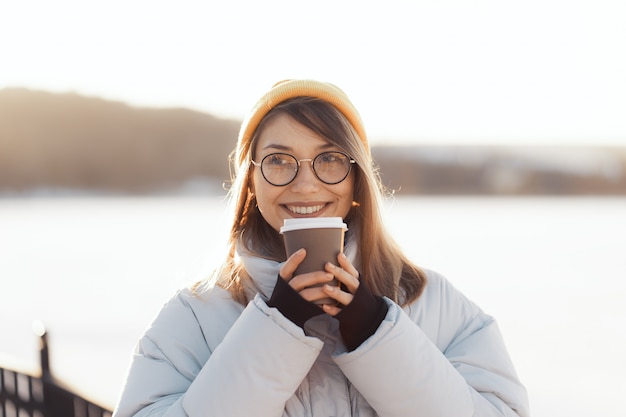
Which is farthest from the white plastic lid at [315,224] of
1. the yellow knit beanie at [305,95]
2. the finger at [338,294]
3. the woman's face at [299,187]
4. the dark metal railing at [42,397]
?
the dark metal railing at [42,397]

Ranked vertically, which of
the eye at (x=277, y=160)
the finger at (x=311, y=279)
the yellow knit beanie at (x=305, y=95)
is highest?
the yellow knit beanie at (x=305, y=95)

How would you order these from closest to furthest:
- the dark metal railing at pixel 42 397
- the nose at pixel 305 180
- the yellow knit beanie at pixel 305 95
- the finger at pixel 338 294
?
the finger at pixel 338 294, the nose at pixel 305 180, the yellow knit beanie at pixel 305 95, the dark metal railing at pixel 42 397

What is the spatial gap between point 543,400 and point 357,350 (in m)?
2.63

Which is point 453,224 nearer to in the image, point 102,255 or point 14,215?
point 102,255

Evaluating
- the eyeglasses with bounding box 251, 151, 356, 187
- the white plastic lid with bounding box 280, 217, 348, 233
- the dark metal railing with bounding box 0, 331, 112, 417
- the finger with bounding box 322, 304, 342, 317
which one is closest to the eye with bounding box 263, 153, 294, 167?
the eyeglasses with bounding box 251, 151, 356, 187

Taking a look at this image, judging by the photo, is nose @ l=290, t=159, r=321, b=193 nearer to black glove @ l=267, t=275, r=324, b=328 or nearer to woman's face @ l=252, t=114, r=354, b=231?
woman's face @ l=252, t=114, r=354, b=231

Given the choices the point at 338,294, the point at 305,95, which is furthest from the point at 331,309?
the point at 305,95

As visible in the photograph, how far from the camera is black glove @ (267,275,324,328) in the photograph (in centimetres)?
117

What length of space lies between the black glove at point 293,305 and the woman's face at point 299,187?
0.26 metres

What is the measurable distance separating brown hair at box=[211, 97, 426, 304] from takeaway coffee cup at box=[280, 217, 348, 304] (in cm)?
30

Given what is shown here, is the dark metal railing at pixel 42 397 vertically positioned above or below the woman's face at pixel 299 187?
below

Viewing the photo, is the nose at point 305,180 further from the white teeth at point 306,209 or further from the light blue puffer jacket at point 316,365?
the light blue puffer jacket at point 316,365

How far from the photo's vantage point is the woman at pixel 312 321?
1.19 m

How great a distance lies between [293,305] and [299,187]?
30 centimetres
